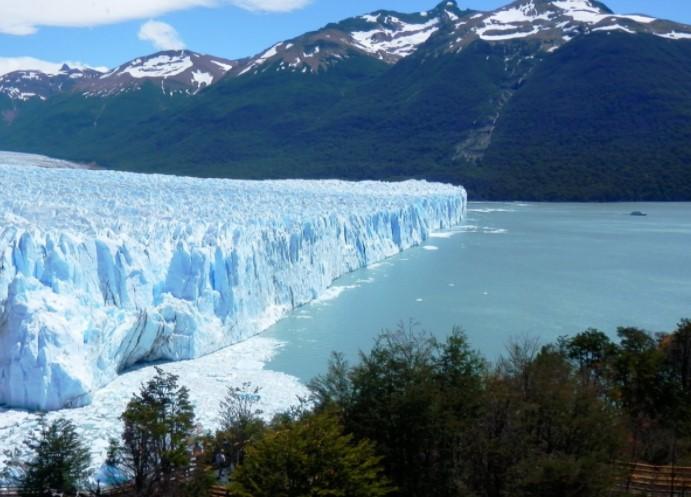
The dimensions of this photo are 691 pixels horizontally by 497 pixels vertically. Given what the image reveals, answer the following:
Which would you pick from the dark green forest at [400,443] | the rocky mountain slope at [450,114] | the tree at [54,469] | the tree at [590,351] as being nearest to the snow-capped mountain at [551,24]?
the rocky mountain slope at [450,114]

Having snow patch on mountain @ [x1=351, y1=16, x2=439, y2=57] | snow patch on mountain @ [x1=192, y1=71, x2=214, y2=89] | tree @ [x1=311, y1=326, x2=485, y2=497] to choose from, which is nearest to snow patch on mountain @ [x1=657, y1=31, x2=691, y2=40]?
snow patch on mountain @ [x1=351, y1=16, x2=439, y2=57]

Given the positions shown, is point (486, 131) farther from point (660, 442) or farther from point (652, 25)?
point (660, 442)

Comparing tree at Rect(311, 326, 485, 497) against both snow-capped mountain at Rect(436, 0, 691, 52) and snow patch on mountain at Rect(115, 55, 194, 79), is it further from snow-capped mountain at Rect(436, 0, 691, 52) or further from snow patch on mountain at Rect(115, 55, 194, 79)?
snow patch on mountain at Rect(115, 55, 194, 79)

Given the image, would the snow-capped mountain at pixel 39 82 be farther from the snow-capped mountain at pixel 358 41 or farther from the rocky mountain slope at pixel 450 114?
the snow-capped mountain at pixel 358 41

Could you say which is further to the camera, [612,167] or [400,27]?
[400,27]

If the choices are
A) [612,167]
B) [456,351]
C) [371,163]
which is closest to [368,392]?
[456,351]

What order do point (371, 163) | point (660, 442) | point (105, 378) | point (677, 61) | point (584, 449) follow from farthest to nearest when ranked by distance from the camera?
point (677, 61) < point (371, 163) < point (105, 378) < point (660, 442) < point (584, 449)
